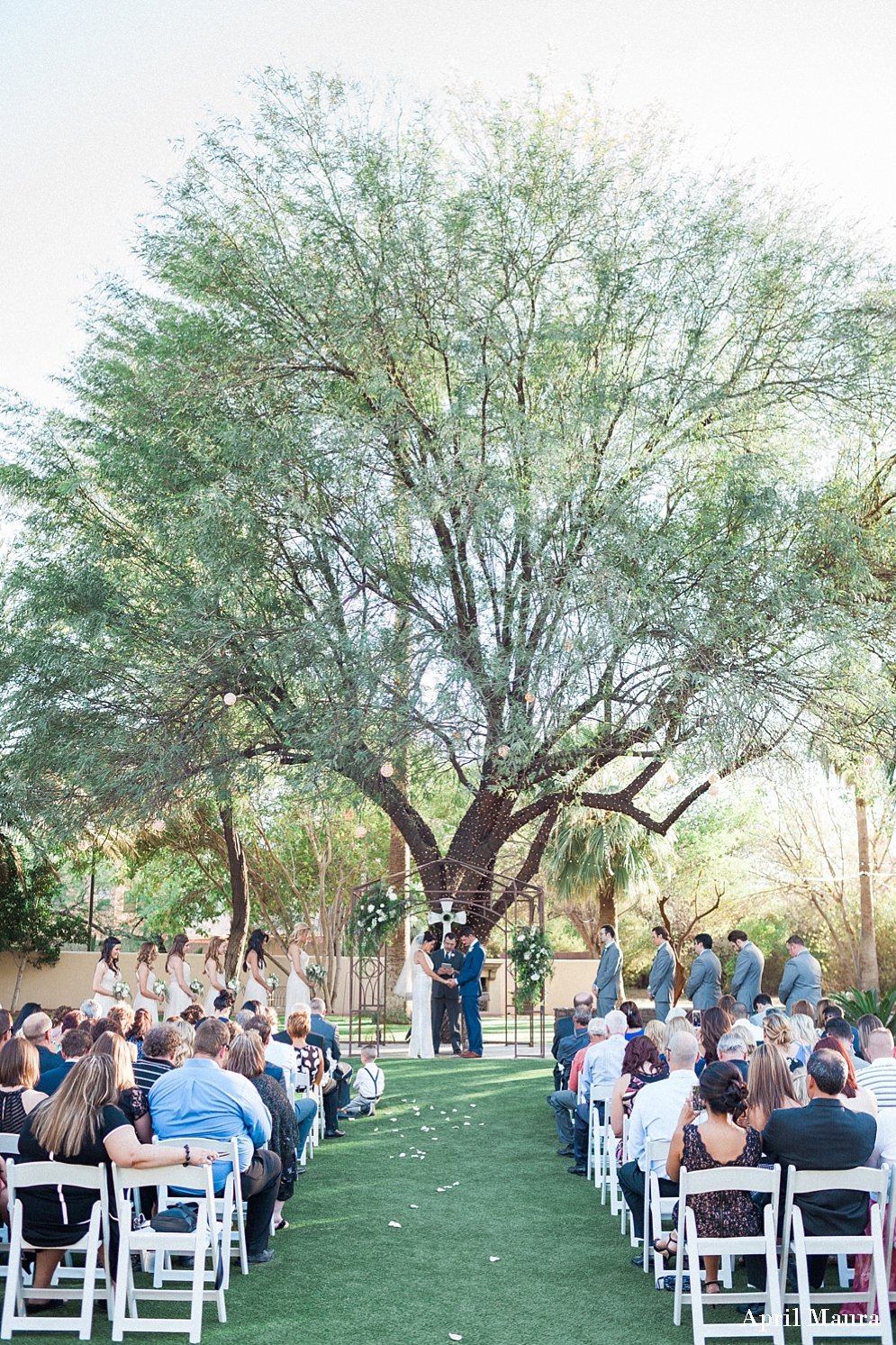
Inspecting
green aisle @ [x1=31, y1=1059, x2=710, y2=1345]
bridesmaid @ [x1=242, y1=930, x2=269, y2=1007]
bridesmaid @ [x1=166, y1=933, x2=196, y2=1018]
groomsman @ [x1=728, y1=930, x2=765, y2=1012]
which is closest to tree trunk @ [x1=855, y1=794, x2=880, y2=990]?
groomsman @ [x1=728, y1=930, x2=765, y2=1012]

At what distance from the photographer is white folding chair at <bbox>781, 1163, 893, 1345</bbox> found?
16.7 ft

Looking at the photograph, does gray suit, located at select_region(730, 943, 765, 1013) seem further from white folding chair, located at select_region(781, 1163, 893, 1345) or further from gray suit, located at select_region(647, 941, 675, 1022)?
white folding chair, located at select_region(781, 1163, 893, 1345)

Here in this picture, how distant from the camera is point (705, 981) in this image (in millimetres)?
A: 13711

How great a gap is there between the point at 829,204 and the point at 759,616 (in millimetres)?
6245

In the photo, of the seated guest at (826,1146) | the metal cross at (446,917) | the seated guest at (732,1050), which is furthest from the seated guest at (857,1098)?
the metal cross at (446,917)

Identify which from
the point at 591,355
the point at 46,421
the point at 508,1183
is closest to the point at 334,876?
the point at 46,421

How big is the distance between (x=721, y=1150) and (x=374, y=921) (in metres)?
10.8

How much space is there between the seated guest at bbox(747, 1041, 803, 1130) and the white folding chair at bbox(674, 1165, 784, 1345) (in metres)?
0.53

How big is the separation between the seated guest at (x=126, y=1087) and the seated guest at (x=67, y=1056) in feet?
2.45

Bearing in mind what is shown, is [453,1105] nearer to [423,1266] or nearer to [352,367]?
[423,1266]

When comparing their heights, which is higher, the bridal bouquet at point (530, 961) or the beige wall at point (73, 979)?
the bridal bouquet at point (530, 961)

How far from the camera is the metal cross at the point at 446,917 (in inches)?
657

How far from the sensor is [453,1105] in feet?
40.0

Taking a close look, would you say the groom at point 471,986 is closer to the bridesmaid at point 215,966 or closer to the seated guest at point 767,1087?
the bridesmaid at point 215,966
